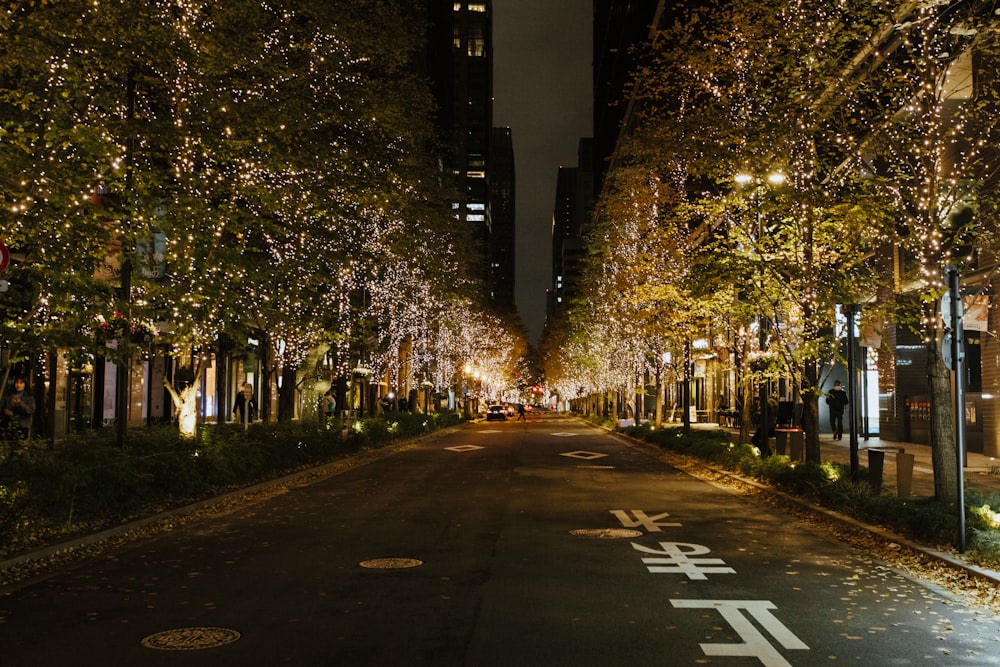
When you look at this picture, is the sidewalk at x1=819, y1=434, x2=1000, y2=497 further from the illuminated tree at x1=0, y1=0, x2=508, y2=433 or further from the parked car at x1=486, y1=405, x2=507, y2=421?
the parked car at x1=486, y1=405, x2=507, y2=421

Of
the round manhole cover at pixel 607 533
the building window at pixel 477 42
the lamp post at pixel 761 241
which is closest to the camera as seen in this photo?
the round manhole cover at pixel 607 533

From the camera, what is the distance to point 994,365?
2306 cm

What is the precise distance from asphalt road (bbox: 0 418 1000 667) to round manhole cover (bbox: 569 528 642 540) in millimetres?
29

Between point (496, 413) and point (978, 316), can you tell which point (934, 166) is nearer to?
point (978, 316)

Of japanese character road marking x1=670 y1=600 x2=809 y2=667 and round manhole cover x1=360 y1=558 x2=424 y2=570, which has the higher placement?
japanese character road marking x1=670 y1=600 x2=809 y2=667

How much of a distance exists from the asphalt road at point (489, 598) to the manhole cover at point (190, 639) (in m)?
0.03

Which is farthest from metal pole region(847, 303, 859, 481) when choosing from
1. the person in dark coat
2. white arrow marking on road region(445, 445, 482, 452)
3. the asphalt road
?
white arrow marking on road region(445, 445, 482, 452)

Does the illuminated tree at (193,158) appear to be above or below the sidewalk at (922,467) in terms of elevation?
above

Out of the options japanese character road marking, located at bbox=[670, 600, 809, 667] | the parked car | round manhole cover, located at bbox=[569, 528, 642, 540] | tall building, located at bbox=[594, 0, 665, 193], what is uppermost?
tall building, located at bbox=[594, 0, 665, 193]

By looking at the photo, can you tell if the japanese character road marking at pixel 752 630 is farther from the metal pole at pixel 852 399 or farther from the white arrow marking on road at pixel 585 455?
the white arrow marking on road at pixel 585 455

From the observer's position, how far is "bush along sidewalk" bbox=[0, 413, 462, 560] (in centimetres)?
1059

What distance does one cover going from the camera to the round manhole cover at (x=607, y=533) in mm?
11938

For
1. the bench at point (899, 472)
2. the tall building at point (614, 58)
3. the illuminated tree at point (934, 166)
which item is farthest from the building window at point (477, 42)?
the bench at point (899, 472)

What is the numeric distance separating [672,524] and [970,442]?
16.5m
